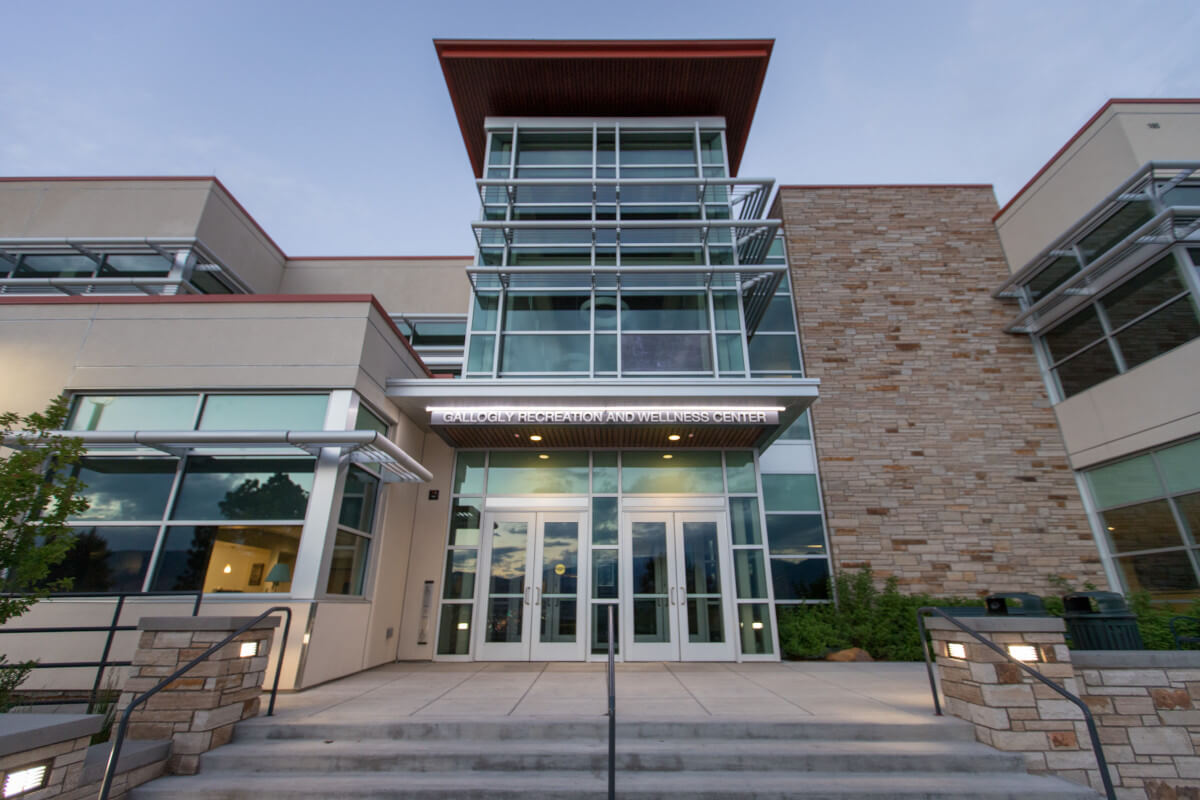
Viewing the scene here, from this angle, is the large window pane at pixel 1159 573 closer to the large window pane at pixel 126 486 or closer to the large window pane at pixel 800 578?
the large window pane at pixel 800 578

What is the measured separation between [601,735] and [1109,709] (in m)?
4.77

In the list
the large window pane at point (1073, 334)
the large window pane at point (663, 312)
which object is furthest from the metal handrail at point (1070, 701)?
the large window pane at point (1073, 334)

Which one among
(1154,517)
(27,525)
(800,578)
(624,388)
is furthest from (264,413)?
(1154,517)

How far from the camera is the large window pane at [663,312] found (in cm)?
1110

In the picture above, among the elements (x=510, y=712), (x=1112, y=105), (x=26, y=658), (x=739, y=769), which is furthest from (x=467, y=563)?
(x=1112, y=105)

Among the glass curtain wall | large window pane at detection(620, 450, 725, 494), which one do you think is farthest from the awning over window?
large window pane at detection(620, 450, 725, 494)

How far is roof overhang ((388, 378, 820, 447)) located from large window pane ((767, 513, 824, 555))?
107 inches

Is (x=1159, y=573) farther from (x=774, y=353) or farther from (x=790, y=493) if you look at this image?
(x=774, y=353)

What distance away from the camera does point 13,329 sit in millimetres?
8406

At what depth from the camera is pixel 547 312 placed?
1128cm

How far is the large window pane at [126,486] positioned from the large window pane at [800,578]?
10387 mm

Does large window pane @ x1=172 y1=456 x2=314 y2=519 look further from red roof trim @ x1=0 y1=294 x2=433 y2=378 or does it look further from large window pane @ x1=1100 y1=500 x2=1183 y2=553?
large window pane @ x1=1100 y1=500 x2=1183 y2=553

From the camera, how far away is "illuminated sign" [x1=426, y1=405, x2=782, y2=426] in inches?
354

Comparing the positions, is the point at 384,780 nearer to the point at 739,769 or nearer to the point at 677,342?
the point at 739,769
